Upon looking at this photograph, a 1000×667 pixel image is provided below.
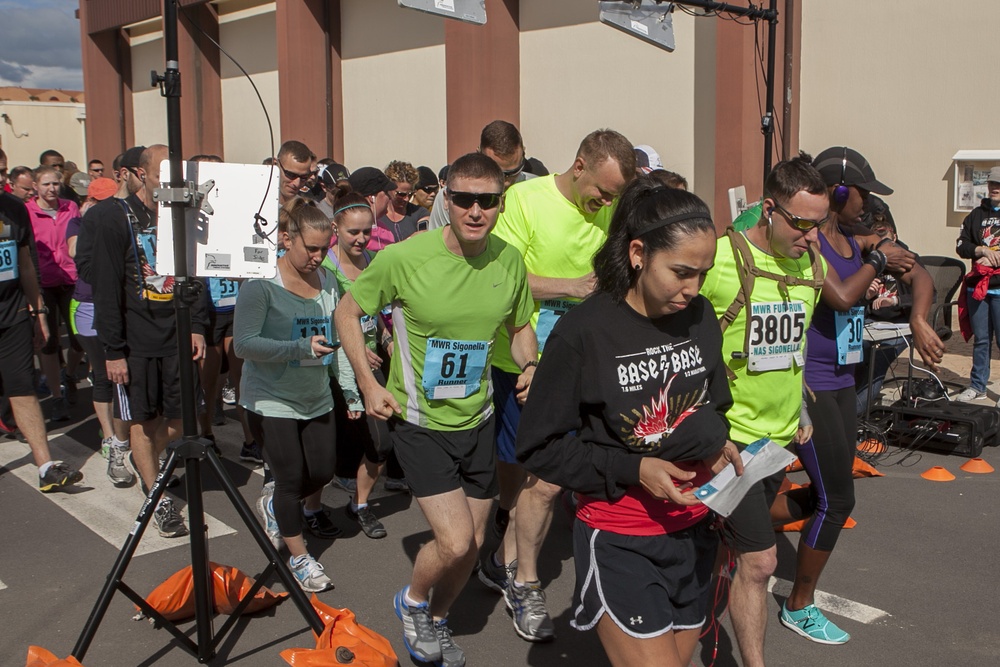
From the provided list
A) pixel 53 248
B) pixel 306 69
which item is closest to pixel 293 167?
pixel 53 248

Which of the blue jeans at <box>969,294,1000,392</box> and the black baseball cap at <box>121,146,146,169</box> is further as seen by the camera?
the blue jeans at <box>969,294,1000,392</box>

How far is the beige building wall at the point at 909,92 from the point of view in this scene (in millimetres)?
10398

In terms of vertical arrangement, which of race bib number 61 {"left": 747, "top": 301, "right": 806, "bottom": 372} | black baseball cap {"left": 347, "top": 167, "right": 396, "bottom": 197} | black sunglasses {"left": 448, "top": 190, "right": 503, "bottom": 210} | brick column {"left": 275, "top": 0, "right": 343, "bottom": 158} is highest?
brick column {"left": 275, "top": 0, "right": 343, "bottom": 158}

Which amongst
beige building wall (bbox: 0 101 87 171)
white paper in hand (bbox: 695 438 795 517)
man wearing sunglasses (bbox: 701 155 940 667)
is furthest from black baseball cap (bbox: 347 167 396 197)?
beige building wall (bbox: 0 101 87 171)

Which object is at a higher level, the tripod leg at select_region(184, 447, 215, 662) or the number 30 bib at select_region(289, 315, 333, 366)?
the number 30 bib at select_region(289, 315, 333, 366)

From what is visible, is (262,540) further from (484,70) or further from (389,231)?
(484,70)

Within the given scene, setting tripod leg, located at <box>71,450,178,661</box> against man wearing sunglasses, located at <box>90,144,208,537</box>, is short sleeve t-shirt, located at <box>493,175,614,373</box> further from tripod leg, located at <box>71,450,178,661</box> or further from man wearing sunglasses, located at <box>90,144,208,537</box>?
man wearing sunglasses, located at <box>90,144,208,537</box>

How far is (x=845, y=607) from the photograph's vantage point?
4562mm

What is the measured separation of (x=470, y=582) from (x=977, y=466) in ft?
12.8

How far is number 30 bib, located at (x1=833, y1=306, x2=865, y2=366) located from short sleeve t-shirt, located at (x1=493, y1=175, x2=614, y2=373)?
1.10 meters

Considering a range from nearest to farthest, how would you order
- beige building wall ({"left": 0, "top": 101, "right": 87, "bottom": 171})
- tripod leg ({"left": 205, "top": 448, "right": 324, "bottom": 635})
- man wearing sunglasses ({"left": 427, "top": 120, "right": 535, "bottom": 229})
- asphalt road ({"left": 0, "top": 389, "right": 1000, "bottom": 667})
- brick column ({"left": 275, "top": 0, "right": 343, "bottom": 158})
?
tripod leg ({"left": 205, "top": 448, "right": 324, "bottom": 635}) < asphalt road ({"left": 0, "top": 389, "right": 1000, "bottom": 667}) < man wearing sunglasses ({"left": 427, "top": 120, "right": 535, "bottom": 229}) < brick column ({"left": 275, "top": 0, "right": 343, "bottom": 158}) < beige building wall ({"left": 0, "top": 101, "right": 87, "bottom": 171})

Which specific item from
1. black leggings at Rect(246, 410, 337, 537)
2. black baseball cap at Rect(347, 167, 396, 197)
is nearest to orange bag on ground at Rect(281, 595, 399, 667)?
black leggings at Rect(246, 410, 337, 537)

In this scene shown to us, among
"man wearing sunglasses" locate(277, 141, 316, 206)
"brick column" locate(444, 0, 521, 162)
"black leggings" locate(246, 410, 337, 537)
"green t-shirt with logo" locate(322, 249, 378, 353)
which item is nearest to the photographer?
"black leggings" locate(246, 410, 337, 537)

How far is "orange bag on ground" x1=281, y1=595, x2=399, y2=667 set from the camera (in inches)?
141
